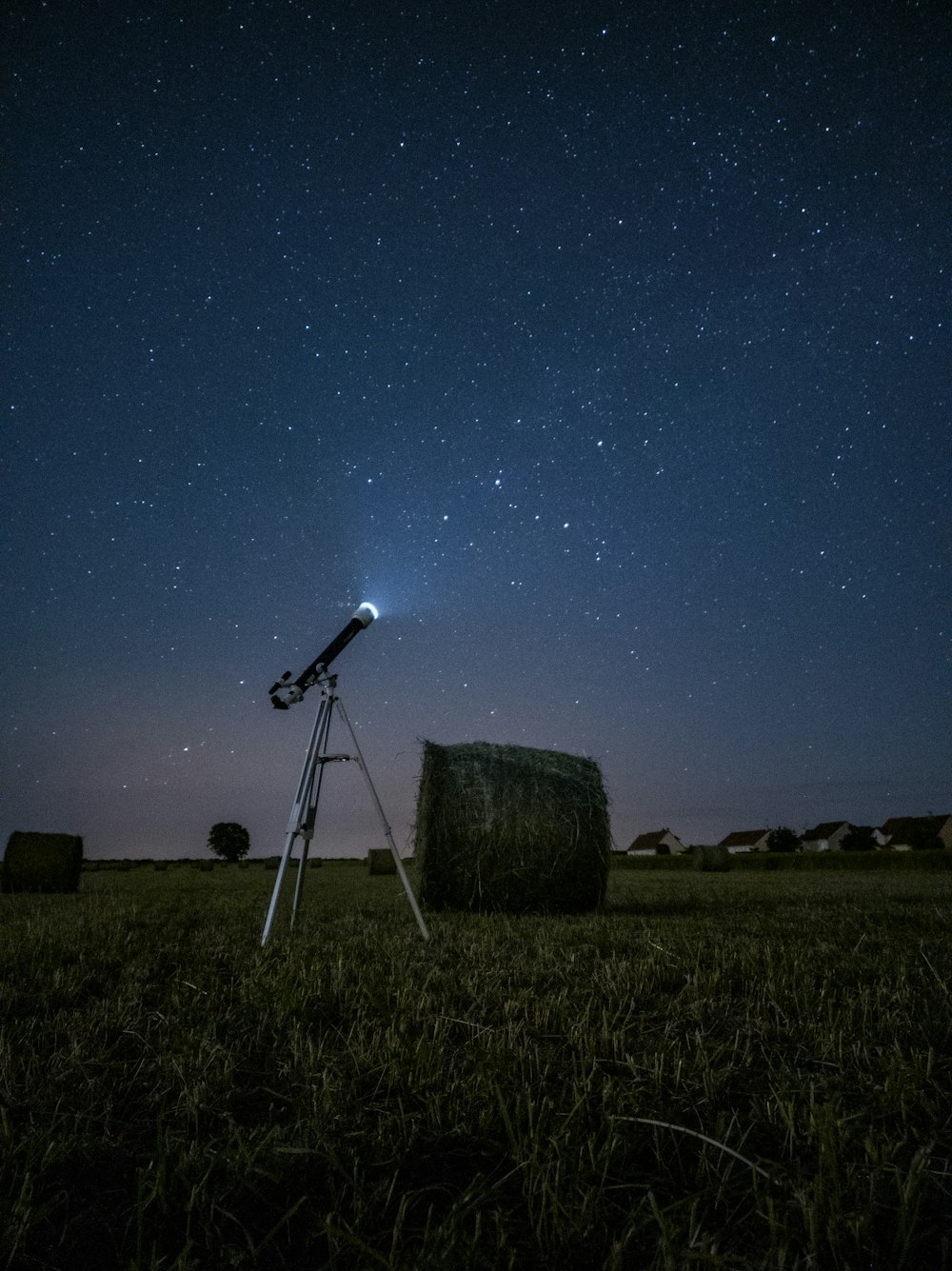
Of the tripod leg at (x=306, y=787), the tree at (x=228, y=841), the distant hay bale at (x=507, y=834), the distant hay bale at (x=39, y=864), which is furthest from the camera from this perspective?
the tree at (x=228, y=841)

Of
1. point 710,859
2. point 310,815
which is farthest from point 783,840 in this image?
point 310,815

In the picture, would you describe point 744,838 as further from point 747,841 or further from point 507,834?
point 507,834

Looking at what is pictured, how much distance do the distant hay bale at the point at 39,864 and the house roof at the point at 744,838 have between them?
90.8m

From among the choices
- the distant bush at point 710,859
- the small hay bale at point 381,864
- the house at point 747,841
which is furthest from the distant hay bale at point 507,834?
the house at point 747,841

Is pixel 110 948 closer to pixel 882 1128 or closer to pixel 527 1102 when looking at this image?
pixel 527 1102

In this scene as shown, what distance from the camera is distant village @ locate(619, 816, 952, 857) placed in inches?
2571

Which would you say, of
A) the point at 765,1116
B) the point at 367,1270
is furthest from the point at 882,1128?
the point at 367,1270

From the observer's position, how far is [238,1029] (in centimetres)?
265

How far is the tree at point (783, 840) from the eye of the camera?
71.9 m

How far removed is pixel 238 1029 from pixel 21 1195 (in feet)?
4.69

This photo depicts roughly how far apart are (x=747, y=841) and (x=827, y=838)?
12017 millimetres

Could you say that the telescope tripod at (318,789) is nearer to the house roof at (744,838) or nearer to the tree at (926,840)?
the tree at (926,840)

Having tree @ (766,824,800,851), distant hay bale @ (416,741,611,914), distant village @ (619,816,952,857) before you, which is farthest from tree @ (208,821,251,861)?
distant hay bale @ (416,741,611,914)

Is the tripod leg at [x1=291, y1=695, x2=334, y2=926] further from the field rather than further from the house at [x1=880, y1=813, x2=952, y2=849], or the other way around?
the house at [x1=880, y1=813, x2=952, y2=849]
